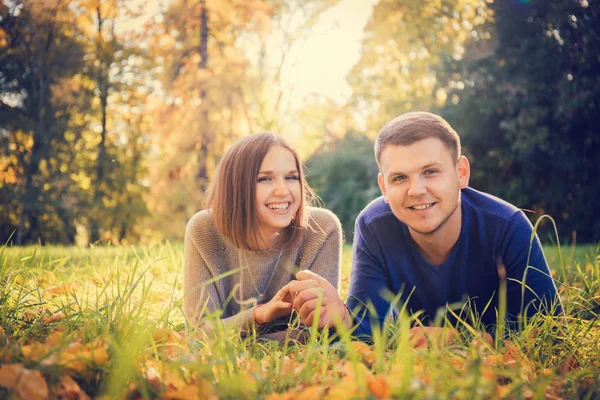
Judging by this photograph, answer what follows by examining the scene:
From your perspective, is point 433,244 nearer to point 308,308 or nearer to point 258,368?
point 308,308

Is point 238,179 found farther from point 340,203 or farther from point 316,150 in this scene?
point 316,150

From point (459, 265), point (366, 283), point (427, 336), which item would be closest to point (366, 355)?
point (427, 336)

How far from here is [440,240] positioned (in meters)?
2.63

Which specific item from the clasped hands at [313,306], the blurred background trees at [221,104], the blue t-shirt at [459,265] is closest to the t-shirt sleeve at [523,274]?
the blue t-shirt at [459,265]

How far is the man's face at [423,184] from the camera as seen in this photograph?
8.07ft

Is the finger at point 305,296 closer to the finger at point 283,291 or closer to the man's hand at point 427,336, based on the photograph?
the finger at point 283,291

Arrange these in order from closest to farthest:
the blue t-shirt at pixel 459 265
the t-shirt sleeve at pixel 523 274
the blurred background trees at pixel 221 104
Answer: the t-shirt sleeve at pixel 523 274 → the blue t-shirt at pixel 459 265 → the blurred background trees at pixel 221 104

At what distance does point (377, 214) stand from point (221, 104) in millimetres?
11295

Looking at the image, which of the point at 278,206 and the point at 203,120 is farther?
the point at 203,120

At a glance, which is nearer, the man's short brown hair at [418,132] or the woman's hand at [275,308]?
the woman's hand at [275,308]

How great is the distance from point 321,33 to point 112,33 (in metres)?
6.68

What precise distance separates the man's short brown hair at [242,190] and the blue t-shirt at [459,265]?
Result: 1.94 ft

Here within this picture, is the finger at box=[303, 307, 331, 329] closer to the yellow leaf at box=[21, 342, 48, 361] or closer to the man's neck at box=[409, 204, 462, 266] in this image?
the man's neck at box=[409, 204, 462, 266]

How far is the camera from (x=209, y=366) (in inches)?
55.7
